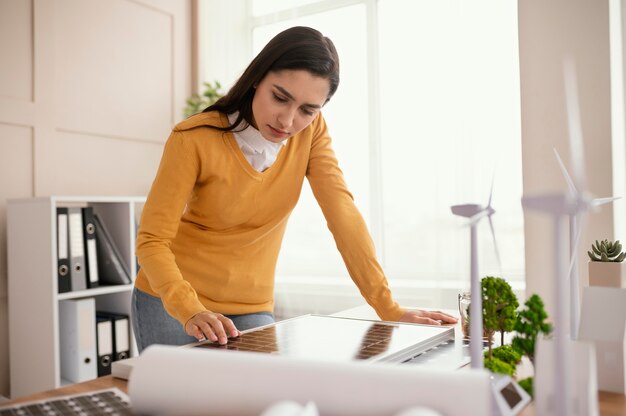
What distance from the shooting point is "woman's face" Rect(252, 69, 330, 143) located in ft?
4.55

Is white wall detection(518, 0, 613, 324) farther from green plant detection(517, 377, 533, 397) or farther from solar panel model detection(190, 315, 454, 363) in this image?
green plant detection(517, 377, 533, 397)

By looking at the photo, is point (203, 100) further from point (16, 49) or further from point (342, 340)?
point (342, 340)

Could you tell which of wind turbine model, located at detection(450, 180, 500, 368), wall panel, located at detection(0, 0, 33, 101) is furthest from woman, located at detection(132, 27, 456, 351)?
wall panel, located at detection(0, 0, 33, 101)

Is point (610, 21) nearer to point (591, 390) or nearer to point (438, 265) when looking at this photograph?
point (438, 265)

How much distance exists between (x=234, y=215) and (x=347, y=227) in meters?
0.32

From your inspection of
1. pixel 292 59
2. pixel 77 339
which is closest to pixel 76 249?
pixel 77 339

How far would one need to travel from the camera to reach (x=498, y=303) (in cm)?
95

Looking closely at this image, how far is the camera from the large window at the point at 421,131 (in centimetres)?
284

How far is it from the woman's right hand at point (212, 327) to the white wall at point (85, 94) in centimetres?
185

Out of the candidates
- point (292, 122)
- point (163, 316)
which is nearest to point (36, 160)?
point (163, 316)

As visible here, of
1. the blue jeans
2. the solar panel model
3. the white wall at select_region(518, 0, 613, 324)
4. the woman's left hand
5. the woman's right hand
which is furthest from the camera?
the white wall at select_region(518, 0, 613, 324)

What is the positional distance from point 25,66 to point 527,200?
9.16 ft

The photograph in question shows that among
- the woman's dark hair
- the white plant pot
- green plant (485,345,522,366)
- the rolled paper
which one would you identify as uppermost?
the woman's dark hair

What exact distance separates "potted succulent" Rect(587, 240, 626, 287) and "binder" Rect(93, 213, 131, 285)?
2253mm
